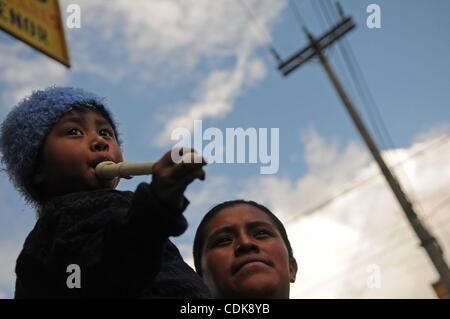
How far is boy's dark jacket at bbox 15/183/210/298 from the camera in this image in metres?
1.08

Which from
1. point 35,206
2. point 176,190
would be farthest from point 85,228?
point 35,206

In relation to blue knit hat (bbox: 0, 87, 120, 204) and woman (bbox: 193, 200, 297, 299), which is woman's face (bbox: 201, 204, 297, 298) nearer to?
woman (bbox: 193, 200, 297, 299)

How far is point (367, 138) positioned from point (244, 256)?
200 inches

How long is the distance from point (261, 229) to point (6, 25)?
4.73 feet

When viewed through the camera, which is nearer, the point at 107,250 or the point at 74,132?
the point at 107,250

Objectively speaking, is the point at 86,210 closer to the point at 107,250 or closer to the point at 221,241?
the point at 107,250

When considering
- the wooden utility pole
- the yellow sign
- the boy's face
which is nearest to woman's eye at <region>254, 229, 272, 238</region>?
the boy's face

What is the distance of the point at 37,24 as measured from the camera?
222 cm

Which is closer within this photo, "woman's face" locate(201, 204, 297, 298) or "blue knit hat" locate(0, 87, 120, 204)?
"blue knit hat" locate(0, 87, 120, 204)

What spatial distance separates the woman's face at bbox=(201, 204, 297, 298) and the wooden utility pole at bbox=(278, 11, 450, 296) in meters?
4.06

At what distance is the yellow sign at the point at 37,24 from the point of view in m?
2.05

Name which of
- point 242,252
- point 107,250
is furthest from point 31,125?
point 242,252

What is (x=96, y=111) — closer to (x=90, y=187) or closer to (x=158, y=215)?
(x=90, y=187)

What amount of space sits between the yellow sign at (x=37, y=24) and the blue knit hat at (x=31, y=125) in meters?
0.42
